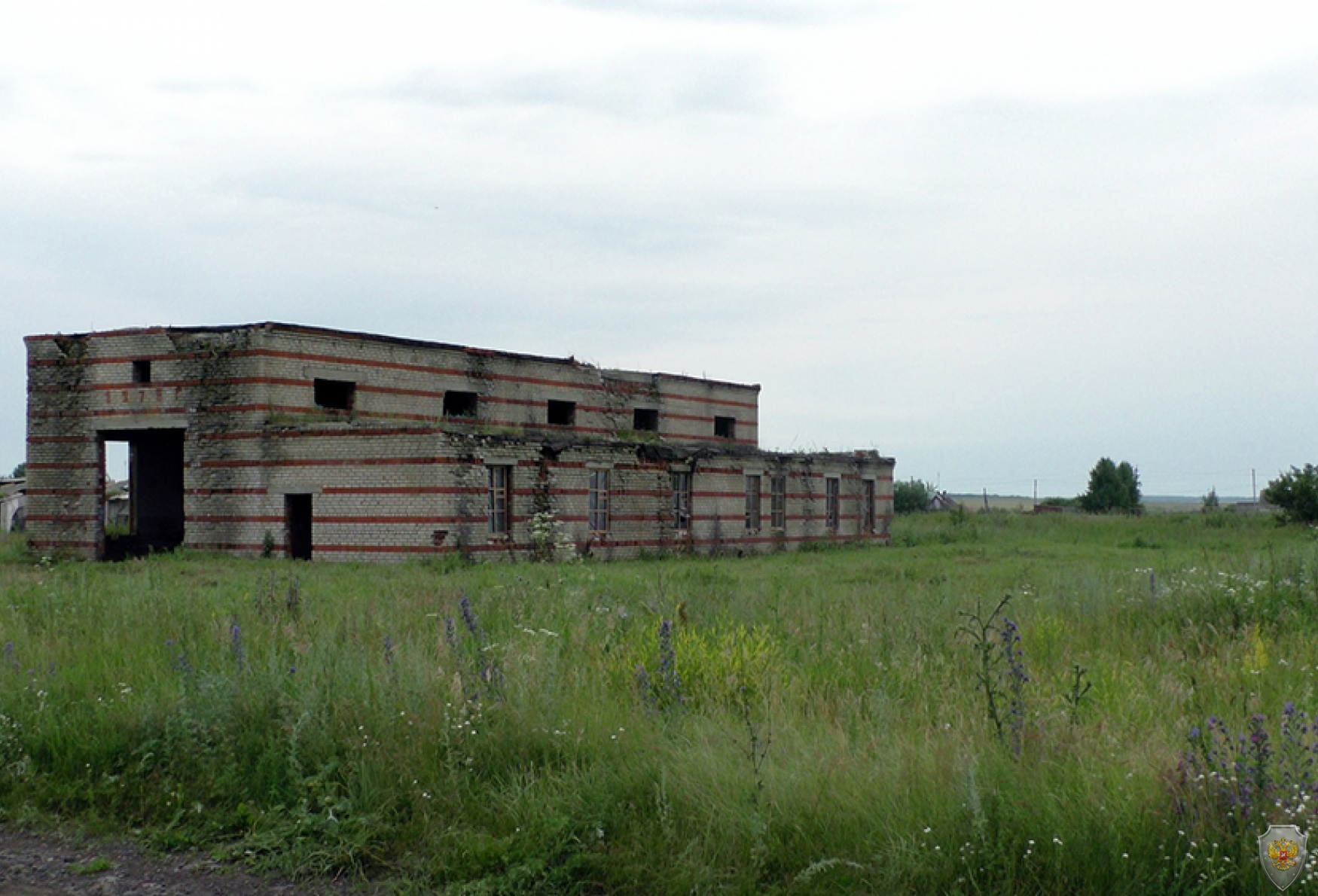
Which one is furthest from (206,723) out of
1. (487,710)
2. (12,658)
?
(12,658)

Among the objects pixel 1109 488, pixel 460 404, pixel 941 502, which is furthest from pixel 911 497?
pixel 460 404

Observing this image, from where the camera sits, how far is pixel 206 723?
6.54 metres

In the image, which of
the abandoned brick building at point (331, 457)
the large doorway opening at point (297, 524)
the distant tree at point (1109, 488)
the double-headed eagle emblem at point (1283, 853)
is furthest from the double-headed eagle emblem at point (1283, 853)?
the distant tree at point (1109, 488)

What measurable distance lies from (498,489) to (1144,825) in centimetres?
2151

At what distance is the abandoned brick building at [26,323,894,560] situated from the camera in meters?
24.4

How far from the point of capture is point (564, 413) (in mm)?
33719

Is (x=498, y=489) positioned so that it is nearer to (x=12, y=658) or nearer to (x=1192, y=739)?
(x=12, y=658)

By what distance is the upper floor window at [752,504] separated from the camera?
109 feet

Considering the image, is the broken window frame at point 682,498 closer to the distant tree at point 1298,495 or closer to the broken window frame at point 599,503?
the broken window frame at point 599,503

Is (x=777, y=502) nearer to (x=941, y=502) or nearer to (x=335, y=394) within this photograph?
(x=335, y=394)

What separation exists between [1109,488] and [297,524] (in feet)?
165

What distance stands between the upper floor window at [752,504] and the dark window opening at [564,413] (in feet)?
17.6

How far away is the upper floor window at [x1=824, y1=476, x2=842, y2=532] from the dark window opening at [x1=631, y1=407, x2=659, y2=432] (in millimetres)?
5664

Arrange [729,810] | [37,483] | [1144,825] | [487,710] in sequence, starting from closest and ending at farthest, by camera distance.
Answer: [1144,825] → [729,810] → [487,710] → [37,483]
